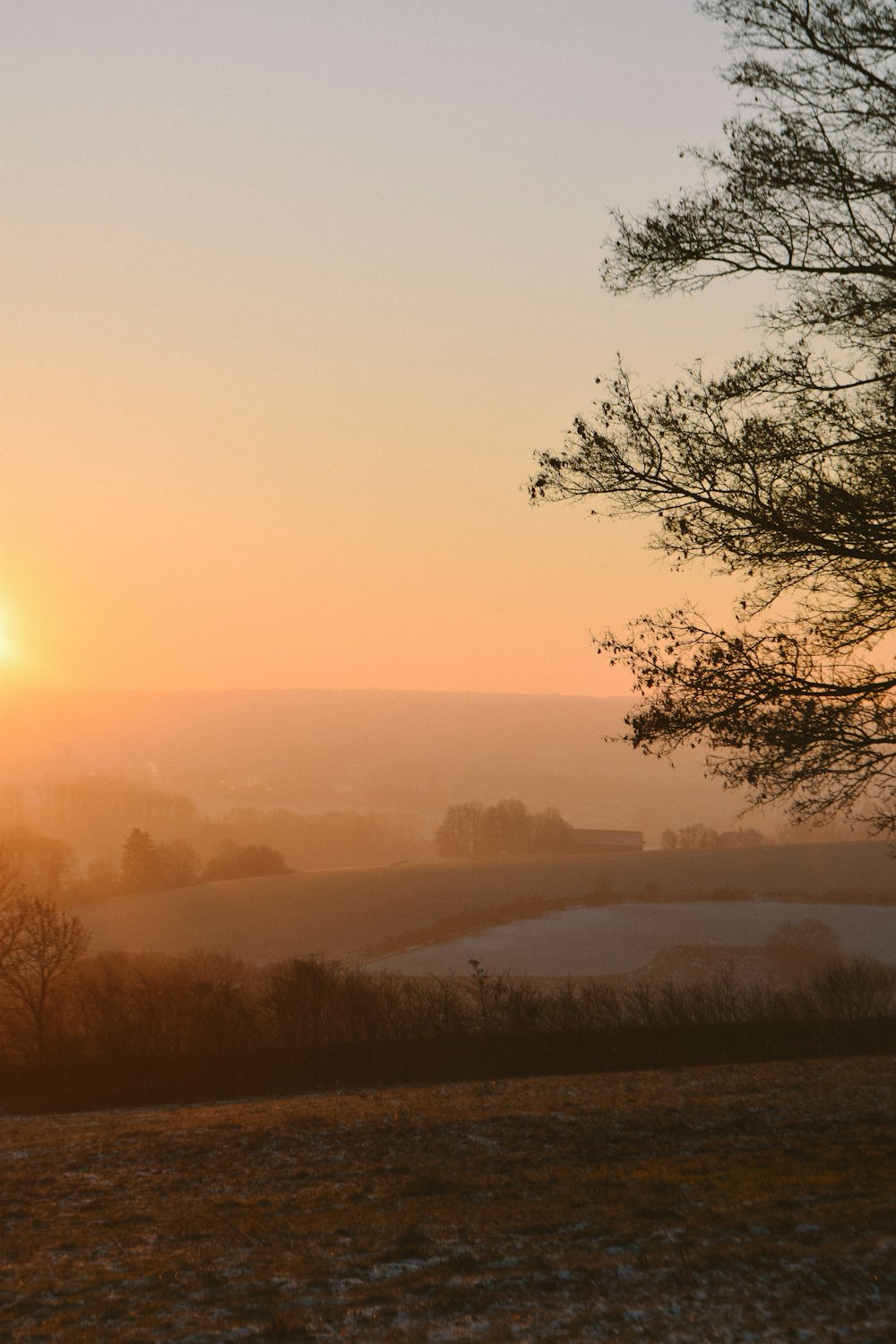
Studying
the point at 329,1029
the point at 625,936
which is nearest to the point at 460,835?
the point at 625,936

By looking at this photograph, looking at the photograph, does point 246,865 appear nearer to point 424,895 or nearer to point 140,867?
point 140,867

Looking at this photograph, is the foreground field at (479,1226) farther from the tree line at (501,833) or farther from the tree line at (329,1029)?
the tree line at (501,833)

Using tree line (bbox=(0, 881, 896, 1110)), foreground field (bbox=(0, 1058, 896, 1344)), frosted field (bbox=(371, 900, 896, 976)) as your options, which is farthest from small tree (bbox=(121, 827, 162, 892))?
foreground field (bbox=(0, 1058, 896, 1344))

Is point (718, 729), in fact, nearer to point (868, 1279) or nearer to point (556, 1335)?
point (868, 1279)

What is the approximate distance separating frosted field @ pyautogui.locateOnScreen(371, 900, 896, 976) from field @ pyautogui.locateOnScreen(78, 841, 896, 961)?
4192 millimetres

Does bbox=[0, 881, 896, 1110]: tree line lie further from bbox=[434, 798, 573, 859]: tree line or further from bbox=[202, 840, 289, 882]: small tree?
bbox=[434, 798, 573, 859]: tree line

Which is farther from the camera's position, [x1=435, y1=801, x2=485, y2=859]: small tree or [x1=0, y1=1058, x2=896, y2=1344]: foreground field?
[x1=435, y1=801, x2=485, y2=859]: small tree

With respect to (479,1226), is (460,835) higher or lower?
higher

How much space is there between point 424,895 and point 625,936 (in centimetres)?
2323

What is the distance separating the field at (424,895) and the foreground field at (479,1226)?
55752 mm

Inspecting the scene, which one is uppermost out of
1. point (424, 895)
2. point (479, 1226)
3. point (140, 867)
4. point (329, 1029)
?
point (140, 867)

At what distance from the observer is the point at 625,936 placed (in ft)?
230

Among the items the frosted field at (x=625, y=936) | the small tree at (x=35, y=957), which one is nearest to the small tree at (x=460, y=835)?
the frosted field at (x=625, y=936)

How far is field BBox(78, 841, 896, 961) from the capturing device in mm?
75938
